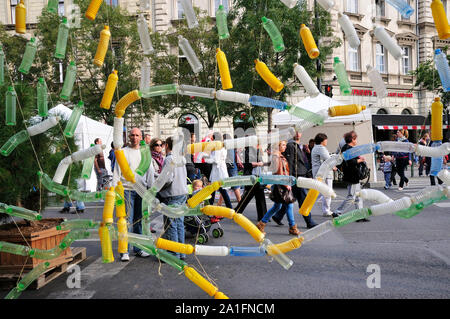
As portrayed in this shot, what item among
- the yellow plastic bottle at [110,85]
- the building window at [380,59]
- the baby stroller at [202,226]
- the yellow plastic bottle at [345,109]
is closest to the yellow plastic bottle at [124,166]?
the yellow plastic bottle at [110,85]

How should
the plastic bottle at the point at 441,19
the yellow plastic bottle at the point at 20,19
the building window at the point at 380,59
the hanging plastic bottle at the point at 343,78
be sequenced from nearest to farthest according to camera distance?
the plastic bottle at the point at 441,19
the hanging plastic bottle at the point at 343,78
the yellow plastic bottle at the point at 20,19
the building window at the point at 380,59

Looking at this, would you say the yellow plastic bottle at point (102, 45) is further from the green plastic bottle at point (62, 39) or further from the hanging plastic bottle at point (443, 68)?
the hanging plastic bottle at point (443, 68)

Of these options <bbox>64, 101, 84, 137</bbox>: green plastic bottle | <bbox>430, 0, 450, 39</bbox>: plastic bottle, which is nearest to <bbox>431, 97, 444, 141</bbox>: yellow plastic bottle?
<bbox>430, 0, 450, 39</bbox>: plastic bottle

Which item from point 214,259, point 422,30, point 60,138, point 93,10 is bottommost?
point 214,259

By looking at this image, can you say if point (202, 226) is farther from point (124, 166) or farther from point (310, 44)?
point (310, 44)

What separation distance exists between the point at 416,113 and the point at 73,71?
28115 mm

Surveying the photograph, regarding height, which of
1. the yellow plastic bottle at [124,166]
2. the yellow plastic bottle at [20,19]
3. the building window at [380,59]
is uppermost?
the building window at [380,59]

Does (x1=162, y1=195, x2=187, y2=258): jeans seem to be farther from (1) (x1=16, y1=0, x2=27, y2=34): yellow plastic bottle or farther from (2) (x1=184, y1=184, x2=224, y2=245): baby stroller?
(1) (x1=16, y1=0, x2=27, y2=34): yellow plastic bottle

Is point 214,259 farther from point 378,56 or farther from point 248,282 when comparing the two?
point 378,56

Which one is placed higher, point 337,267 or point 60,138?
point 60,138

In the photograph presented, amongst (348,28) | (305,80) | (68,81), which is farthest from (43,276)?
(348,28)
